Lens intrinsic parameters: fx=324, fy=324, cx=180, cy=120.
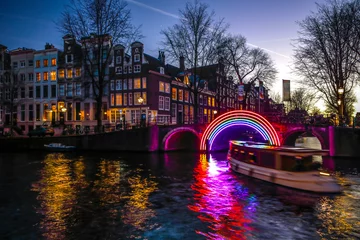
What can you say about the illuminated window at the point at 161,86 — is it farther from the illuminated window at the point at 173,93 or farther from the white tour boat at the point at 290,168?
the white tour boat at the point at 290,168

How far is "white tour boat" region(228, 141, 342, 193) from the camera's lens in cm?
1800

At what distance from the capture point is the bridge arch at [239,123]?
3322cm

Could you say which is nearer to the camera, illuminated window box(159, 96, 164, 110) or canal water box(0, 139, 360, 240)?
canal water box(0, 139, 360, 240)

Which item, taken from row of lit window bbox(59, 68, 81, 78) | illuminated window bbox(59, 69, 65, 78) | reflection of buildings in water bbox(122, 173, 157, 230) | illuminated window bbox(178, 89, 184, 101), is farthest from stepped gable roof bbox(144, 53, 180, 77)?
reflection of buildings in water bbox(122, 173, 157, 230)

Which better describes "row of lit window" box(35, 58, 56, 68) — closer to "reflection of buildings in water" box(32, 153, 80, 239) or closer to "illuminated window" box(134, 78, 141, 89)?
"illuminated window" box(134, 78, 141, 89)

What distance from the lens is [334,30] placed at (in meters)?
36.3

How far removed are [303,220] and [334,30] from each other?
97.4ft

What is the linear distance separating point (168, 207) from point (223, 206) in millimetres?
2623

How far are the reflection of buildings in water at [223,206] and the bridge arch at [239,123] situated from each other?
11.5 metres

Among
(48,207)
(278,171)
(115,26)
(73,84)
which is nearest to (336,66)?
(278,171)

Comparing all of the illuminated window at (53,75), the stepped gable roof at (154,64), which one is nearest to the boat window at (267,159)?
the stepped gable roof at (154,64)

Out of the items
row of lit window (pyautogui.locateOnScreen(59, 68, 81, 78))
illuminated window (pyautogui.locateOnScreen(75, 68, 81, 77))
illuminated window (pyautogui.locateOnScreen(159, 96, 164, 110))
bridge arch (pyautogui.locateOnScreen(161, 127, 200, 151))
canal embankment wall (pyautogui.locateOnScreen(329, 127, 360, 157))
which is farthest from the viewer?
row of lit window (pyautogui.locateOnScreen(59, 68, 81, 78))

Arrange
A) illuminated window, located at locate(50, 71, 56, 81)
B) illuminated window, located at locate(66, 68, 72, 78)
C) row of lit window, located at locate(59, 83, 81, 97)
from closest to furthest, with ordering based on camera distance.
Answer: row of lit window, located at locate(59, 83, 81, 97), illuminated window, located at locate(66, 68, 72, 78), illuminated window, located at locate(50, 71, 56, 81)

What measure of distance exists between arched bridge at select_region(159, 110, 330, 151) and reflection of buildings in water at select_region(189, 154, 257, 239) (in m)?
11.7
